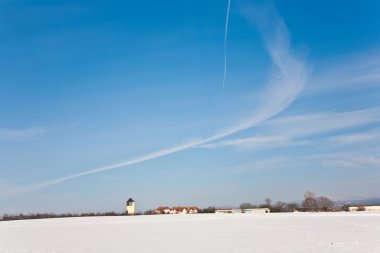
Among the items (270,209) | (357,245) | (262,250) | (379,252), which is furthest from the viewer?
(270,209)

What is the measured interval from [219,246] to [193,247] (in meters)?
1.01

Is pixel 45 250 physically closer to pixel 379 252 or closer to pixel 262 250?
pixel 262 250

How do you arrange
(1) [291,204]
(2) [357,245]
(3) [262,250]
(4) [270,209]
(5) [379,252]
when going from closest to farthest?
(5) [379,252]
(3) [262,250]
(2) [357,245]
(4) [270,209]
(1) [291,204]

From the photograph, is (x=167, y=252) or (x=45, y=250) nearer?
(x=167, y=252)

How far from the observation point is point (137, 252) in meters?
13.8

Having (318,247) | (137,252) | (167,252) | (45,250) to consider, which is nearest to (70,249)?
(45,250)

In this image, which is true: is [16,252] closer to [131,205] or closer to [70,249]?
[70,249]

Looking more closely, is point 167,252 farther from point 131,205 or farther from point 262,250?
point 131,205

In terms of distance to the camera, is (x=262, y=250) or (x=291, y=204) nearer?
(x=262, y=250)

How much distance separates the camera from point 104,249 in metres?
14.9

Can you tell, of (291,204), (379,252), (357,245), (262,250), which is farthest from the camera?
(291,204)

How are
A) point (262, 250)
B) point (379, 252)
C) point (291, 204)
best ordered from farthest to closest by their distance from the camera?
point (291, 204) → point (262, 250) → point (379, 252)

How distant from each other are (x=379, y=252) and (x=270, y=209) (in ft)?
268

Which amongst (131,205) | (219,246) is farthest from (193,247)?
(131,205)
